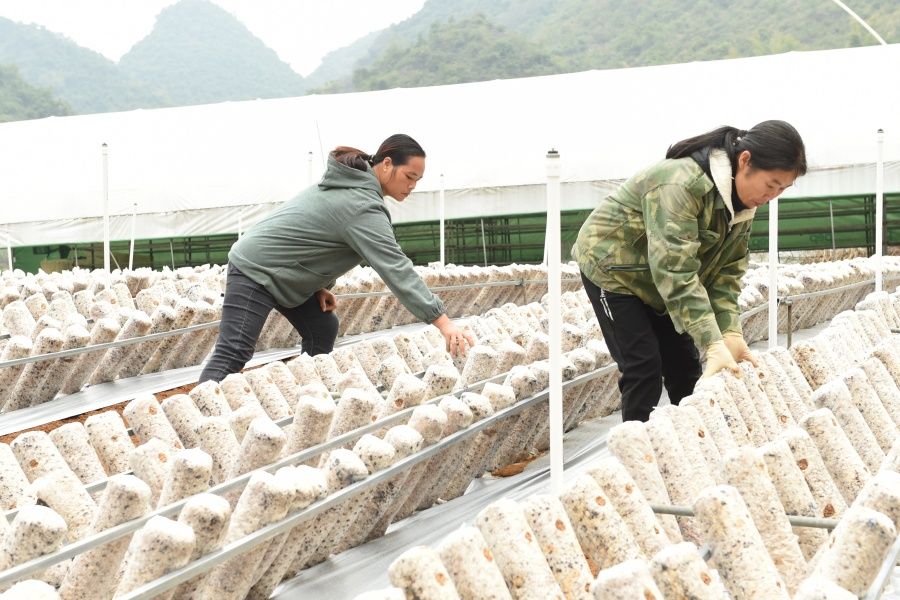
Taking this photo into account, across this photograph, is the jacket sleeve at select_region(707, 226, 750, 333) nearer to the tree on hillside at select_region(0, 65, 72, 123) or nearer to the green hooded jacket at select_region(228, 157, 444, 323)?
the green hooded jacket at select_region(228, 157, 444, 323)

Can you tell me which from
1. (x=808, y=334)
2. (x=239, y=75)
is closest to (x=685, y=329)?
(x=808, y=334)

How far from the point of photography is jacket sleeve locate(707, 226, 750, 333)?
3.88 m

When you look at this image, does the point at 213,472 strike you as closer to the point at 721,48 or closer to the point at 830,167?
the point at 830,167

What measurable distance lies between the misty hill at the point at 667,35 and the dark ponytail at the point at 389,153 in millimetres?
43780

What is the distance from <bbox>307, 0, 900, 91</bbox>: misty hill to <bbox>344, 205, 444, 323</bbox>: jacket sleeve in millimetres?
43945

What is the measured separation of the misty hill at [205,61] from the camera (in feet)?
269

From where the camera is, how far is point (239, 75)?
85.7 metres

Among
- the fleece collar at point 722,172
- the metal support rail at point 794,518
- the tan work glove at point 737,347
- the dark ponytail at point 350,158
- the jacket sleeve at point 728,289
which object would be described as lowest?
the metal support rail at point 794,518

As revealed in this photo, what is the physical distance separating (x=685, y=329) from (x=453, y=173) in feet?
48.9

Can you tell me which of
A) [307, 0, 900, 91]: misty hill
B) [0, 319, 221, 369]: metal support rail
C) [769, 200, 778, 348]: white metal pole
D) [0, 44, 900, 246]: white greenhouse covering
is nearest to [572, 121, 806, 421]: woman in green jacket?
[769, 200, 778, 348]: white metal pole

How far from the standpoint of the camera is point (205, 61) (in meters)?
85.1

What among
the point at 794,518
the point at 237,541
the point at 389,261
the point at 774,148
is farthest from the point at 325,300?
the point at 794,518

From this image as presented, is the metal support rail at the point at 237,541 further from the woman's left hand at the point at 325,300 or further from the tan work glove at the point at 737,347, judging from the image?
the woman's left hand at the point at 325,300

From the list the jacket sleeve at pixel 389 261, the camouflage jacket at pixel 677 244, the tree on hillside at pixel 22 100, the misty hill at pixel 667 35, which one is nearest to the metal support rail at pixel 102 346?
the jacket sleeve at pixel 389 261
